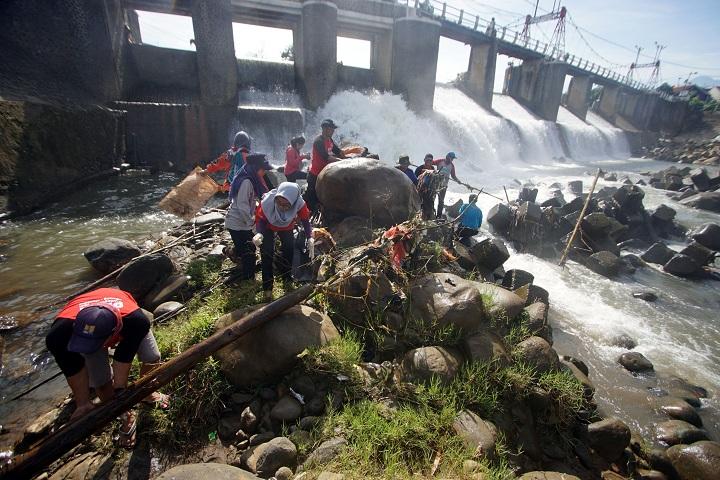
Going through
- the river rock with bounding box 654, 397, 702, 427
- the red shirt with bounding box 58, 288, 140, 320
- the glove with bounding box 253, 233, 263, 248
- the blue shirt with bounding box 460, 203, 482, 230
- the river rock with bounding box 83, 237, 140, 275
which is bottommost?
the river rock with bounding box 654, 397, 702, 427

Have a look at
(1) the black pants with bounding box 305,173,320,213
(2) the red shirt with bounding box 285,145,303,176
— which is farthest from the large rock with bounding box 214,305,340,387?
(2) the red shirt with bounding box 285,145,303,176

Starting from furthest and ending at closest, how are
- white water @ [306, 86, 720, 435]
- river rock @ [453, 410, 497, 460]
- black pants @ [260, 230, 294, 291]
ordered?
white water @ [306, 86, 720, 435] → black pants @ [260, 230, 294, 291] → river rock @ [453, 410, 497, 460]

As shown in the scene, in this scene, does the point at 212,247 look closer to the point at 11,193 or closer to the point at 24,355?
the point at 24,355

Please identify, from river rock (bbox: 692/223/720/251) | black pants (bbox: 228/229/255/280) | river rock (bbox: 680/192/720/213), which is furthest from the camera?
river rock (bbox: 680/192/720/213)

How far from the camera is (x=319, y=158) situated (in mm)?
6184

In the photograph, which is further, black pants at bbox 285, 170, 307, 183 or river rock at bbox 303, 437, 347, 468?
black pants at bbox 285, 170, 307, 183

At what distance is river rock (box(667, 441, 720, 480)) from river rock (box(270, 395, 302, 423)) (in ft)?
14.5

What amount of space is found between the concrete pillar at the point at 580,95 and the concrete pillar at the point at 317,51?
32.3 metres

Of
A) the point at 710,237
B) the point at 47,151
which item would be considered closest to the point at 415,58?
the point at 710,237

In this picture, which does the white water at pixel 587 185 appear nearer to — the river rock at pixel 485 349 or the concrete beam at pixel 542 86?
the concrete beam at pixel 542 86

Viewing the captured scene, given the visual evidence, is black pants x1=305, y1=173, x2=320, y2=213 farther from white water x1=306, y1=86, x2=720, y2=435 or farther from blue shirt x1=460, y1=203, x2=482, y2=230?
white water x1=306, y1=86, x2=720, y2=435

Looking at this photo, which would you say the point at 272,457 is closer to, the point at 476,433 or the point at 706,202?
the point at 476,433

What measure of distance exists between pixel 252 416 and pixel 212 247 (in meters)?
3.86

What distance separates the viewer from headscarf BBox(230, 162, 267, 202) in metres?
4.70
